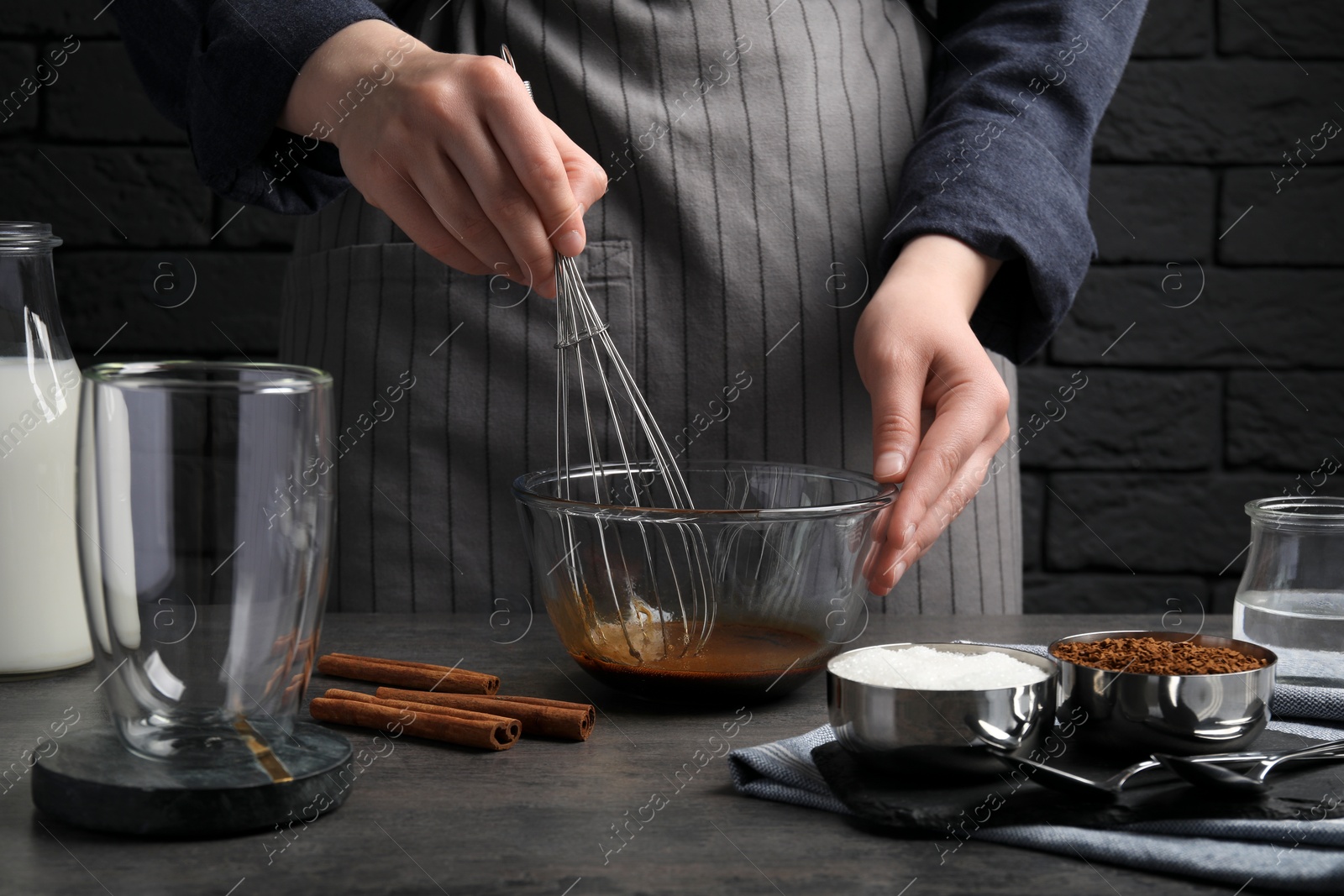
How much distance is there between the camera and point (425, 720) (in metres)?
0.51

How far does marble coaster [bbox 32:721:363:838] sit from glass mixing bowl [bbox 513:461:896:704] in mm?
155

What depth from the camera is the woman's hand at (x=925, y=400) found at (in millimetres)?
600

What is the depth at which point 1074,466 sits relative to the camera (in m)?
1.32

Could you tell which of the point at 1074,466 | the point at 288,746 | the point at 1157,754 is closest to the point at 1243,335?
the point at 1074,466

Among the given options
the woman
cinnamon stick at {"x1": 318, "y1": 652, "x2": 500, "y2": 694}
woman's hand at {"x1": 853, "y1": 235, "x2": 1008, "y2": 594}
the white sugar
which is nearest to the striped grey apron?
the woman

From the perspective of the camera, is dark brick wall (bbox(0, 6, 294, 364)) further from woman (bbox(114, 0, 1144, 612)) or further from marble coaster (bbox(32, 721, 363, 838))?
marble coaster (bbox(32, 721, 363, 838))

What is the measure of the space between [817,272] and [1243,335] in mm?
697

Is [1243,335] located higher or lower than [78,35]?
lower

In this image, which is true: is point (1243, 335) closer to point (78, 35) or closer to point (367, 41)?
point (367, 41)

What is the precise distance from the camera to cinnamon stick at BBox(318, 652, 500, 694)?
0.57 meters

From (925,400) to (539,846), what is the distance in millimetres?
393

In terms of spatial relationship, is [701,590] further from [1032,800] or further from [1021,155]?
[1021,155]

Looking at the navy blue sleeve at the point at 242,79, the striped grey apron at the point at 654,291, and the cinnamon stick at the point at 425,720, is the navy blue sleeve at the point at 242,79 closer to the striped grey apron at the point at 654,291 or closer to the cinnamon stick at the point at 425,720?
the striped grey apron at the point at 654,291

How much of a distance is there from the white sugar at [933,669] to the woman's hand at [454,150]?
0.24 meters
